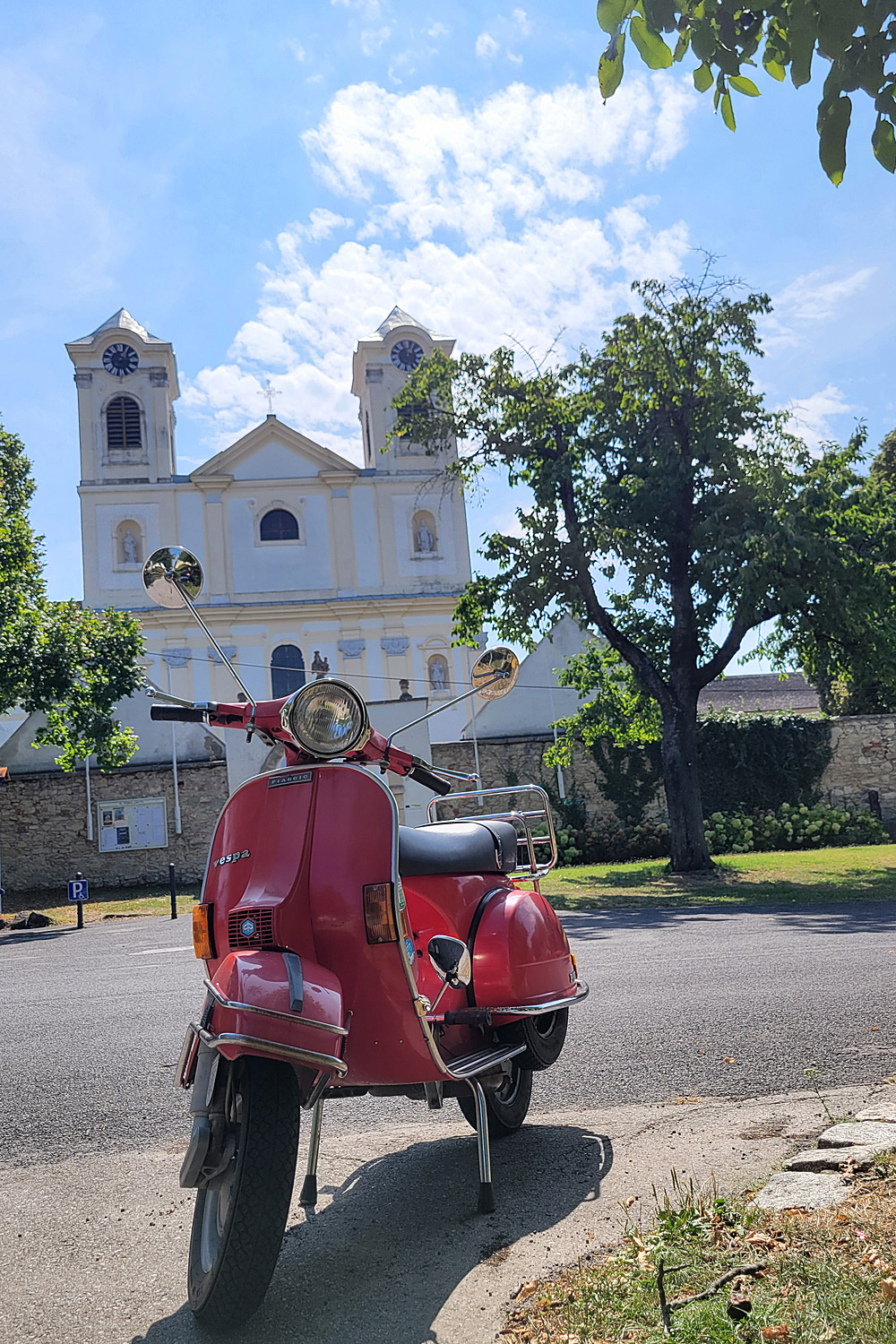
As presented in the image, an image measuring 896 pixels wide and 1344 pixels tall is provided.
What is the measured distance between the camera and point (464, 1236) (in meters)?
3.19

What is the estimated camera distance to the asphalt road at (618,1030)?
4.68 m

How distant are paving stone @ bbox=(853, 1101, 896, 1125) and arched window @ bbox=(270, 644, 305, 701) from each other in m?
36.8

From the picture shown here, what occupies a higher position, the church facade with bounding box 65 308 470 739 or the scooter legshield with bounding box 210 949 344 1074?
the church facade with bounding box 65 308 470 739

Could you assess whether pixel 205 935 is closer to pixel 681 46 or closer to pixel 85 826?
pixel 681 46

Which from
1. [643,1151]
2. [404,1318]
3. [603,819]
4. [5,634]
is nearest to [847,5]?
[404,1318]

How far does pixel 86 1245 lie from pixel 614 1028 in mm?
3382

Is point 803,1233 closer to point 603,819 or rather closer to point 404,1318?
point 404,1318

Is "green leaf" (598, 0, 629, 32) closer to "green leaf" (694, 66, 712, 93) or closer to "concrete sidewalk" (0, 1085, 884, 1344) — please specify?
"green leaf" (694, 66, 712, 93)

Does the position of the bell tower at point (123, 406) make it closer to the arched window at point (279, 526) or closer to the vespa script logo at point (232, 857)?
the arched window at point (279, 526)

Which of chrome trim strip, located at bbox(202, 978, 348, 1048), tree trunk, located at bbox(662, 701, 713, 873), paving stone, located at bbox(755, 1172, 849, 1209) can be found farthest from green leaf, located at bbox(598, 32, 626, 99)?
tree trunk, located at bbox(662, 701, 713, 873)

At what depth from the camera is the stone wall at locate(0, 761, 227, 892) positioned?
26.0m

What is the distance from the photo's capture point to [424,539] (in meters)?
43.1

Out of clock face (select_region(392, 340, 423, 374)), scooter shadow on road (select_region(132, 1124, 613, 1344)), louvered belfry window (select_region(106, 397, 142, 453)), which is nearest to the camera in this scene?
scooter shadow on road (select_region(132, 1124, 613, 1344))

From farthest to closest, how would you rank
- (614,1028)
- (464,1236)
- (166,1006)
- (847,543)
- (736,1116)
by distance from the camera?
(847,543), (166,1006), (614,1028), (736,1116), (464,1236)
